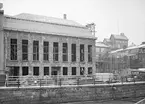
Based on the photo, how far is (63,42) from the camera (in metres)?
31.4

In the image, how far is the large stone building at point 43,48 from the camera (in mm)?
27125

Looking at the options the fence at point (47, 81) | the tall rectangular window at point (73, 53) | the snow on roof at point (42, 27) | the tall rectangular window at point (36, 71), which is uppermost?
the snow on roof at point (42, 27)

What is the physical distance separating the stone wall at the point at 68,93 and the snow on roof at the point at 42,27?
446 inches

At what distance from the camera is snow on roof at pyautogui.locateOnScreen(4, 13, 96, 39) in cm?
2845

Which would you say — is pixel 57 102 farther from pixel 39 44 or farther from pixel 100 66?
pixel 100 66

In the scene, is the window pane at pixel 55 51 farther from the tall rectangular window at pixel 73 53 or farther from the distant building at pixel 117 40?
the distant building at pixel 117 40

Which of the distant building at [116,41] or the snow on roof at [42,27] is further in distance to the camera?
the distant building at [116,41]

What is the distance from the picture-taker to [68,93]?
68.9 feet

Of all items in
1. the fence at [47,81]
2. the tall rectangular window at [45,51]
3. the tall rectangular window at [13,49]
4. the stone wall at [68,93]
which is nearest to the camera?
the stone wall at [68,93]

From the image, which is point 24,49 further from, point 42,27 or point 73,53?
point 73,53

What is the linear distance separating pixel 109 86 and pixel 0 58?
14045mm

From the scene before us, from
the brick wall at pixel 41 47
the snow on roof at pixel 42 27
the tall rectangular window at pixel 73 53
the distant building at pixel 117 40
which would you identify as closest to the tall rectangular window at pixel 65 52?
the brick wall at pixel 41 47

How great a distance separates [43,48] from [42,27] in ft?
11.7

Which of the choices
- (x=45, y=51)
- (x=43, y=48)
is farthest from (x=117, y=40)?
(x=43, y=48)
